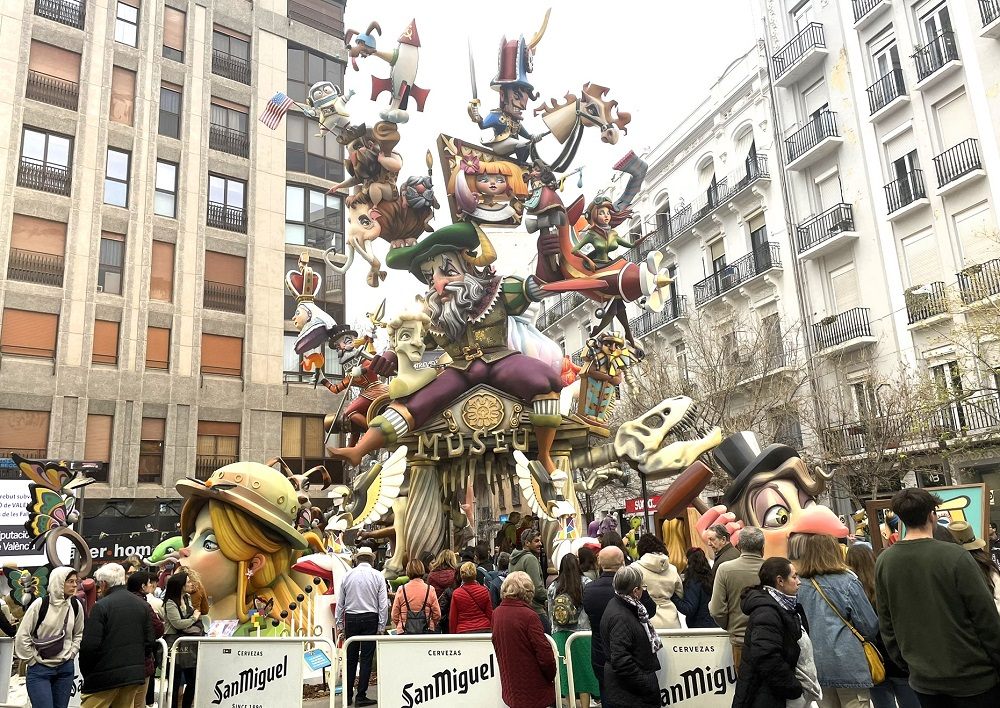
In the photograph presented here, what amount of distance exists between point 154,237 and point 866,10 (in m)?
24.2

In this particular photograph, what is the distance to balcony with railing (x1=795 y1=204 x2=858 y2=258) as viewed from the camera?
2543 centimetres

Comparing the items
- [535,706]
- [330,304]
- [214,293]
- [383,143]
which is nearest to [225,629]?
[535,706]

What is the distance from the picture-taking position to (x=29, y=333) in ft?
82.2

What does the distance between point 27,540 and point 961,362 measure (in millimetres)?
20992

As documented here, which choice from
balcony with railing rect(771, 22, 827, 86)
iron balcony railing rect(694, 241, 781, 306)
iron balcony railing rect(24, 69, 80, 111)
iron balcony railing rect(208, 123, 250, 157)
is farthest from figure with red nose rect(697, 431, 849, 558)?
iron balcony railing rect(24, 69, 80, 111)

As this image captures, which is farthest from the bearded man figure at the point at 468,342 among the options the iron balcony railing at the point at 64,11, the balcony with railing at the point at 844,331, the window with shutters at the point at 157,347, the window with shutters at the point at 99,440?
the iron balcony railing at the point at 64,11

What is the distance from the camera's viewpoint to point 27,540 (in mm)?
15562

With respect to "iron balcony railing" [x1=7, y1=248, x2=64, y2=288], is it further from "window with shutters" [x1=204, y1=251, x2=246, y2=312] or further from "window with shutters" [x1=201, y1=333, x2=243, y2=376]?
"window with shutters" [x1=201, y1=333, x2=243, y2=376]

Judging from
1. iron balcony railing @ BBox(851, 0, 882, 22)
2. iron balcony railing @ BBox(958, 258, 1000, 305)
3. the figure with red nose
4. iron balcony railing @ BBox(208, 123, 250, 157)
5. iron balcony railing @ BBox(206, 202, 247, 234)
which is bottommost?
the figure with red nose

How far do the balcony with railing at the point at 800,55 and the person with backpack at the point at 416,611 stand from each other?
80.4 feet

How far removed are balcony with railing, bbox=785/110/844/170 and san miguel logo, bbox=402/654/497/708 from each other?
23725mm

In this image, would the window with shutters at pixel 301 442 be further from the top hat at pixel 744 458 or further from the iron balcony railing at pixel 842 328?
the top hat at pixel 744 458

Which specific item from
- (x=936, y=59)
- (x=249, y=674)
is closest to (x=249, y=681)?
(x=249, y=674)

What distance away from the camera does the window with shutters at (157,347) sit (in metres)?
27.1
